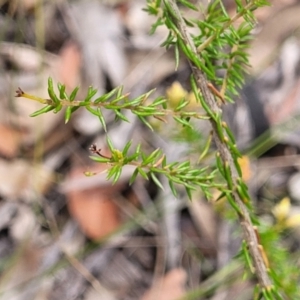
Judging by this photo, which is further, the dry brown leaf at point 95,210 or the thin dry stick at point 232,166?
the dry brown leaf at point 95,210

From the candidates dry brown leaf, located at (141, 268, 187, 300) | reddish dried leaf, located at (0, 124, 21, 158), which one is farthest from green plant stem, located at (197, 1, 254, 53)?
reddish dried leaf, located at (0, 124, 21, 158)

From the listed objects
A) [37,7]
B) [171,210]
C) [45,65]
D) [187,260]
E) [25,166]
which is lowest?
[187,260]

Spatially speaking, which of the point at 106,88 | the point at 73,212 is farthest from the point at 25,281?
the point at 106,88

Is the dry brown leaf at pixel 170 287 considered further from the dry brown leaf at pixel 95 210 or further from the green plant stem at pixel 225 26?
the green plant stem at pixel 225 26

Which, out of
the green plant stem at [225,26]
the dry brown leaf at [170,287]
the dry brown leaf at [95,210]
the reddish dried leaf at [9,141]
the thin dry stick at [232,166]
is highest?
the green plant stem at [225,26]

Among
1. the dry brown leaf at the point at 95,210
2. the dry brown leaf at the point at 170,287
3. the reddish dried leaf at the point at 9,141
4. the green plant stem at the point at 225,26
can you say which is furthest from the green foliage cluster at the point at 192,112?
the reddish dried leaf at the point at 9,141

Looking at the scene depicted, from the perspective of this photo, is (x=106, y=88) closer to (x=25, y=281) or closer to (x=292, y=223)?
(x=25, y=281)

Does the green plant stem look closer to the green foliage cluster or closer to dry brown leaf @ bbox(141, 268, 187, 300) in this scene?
the green foliage cluster
